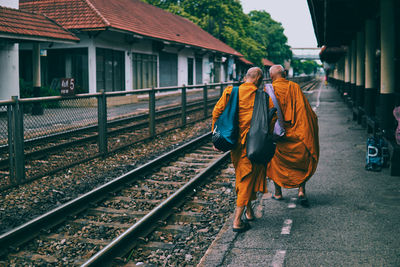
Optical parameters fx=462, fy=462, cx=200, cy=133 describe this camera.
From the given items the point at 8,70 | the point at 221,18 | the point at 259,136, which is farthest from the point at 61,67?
the point at 221,18

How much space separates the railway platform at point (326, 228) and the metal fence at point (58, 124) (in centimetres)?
284

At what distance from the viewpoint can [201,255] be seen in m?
4.52

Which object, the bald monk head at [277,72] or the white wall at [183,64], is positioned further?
the white wall at [183,64]

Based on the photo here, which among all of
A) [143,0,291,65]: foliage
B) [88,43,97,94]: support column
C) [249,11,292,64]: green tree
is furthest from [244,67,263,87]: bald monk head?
[249,11,292,64]: green tree

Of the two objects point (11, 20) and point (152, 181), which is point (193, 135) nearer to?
point (152, 181)

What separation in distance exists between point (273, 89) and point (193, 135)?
290 inches

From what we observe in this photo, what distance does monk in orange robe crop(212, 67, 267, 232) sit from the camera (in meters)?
4.89

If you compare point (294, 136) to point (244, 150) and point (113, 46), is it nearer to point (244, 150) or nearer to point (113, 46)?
point (244, 150)

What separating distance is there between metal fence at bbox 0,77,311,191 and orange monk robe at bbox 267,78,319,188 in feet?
9.41

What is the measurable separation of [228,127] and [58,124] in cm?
389

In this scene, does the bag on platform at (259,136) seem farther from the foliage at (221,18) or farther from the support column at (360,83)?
the foliage at (221,18)

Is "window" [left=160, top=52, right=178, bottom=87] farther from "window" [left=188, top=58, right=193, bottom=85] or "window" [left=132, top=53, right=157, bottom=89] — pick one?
"window" [left=188, top=58, right=193, bottom=85]

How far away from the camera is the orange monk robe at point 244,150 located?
4883 millimetres

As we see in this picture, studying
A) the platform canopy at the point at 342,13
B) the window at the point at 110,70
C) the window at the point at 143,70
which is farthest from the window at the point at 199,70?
the platform canopy at the point at 342,13
